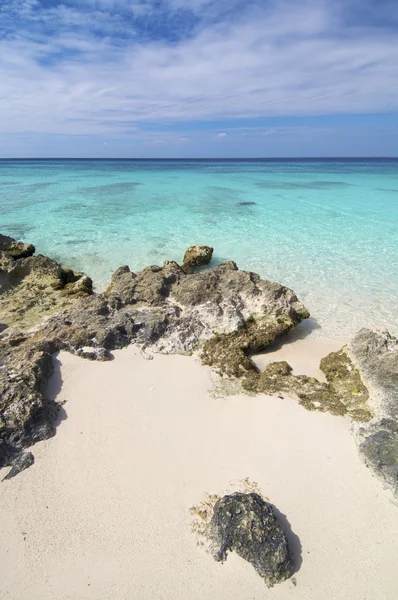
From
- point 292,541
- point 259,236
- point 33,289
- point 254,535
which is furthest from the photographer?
point 259,236

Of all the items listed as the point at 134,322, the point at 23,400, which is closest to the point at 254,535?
the point at 23,400

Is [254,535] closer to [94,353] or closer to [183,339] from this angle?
[183,339]

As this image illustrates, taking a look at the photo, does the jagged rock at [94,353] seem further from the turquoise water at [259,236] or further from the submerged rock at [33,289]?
the turquoise water at [259,236]

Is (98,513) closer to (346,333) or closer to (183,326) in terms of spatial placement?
(183,326)

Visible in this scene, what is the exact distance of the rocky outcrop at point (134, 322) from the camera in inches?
220

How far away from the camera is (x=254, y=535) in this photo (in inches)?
147

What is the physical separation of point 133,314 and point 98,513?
4040mm

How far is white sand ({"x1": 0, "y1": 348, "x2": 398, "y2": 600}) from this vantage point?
139 inches

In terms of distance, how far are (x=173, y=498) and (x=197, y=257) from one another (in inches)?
338

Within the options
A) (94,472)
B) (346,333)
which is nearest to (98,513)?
(94,472)

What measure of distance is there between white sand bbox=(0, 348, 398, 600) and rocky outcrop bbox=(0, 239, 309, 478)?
65 cm

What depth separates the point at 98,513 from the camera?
4105 millimetres

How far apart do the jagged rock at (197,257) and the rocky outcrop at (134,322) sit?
2.66m

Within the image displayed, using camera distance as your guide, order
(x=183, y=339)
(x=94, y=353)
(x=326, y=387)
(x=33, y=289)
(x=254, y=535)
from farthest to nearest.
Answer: (x=33, y=289), (x=183, y=339), (x=94, y=353), (x=326, y=387), (x=254, y=535)
